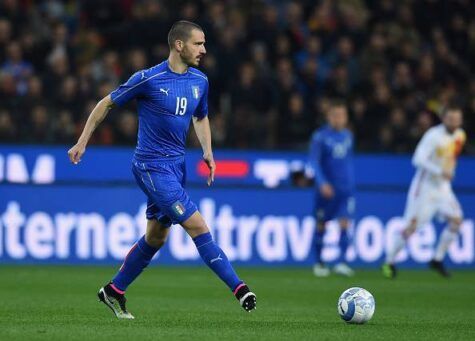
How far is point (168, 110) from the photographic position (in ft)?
29.2

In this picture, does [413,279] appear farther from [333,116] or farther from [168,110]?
[168,110]

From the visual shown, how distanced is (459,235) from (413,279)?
2681 millimetres

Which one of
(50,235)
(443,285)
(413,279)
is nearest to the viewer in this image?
(443,285)

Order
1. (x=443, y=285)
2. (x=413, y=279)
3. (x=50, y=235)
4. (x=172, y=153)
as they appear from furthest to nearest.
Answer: (x=50, y=235) < (x=413, y=279) < (x=443, y=285) < (x=172, y=153)

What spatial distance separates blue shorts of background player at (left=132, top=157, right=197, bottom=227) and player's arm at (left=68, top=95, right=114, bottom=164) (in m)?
0.51

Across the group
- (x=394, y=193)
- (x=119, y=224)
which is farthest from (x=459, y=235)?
(x=119, y=224)

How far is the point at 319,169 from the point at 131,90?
7.59m

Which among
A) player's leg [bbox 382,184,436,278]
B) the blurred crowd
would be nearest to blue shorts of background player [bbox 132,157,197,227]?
player's leg [bbox 382,184,436,278]

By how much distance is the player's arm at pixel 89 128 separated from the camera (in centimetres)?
841

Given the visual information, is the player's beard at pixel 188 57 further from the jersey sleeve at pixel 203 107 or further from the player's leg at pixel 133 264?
the player's leg at pixel 133 264

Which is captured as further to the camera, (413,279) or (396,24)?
(396,24)

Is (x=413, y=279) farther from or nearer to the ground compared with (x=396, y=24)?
nearer to the ground

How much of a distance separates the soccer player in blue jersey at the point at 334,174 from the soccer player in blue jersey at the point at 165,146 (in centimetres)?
721

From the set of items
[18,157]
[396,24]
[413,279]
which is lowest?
[413,279]
